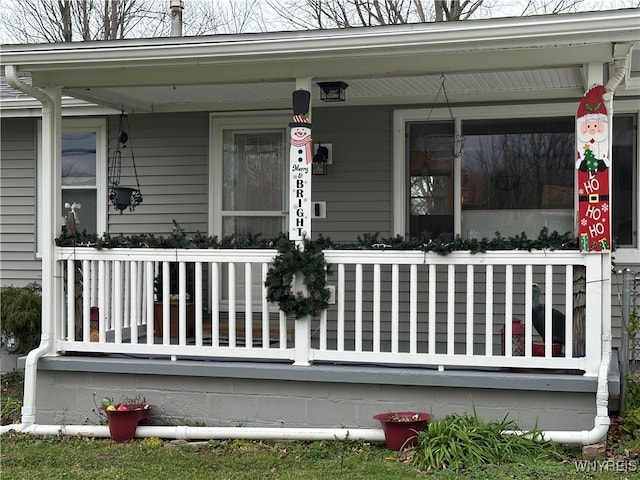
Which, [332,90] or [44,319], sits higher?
[332,90]

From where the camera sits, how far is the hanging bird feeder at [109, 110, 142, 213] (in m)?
7.28

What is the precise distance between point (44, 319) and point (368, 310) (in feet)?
9.46

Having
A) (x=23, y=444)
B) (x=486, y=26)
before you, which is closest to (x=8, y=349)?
(x=23, y=444)

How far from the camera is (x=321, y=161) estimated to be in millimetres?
7137

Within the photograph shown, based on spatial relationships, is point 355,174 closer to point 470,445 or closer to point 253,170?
point 253,170

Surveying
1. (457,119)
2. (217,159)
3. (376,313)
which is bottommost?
(376,313)

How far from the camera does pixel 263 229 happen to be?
7.42m

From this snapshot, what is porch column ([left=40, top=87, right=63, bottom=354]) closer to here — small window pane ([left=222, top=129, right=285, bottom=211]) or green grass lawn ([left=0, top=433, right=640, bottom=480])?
green grass lawn ([left=0, top=433, right=640, bottom=480])

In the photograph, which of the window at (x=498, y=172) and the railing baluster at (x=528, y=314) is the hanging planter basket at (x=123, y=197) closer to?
the window at (x=498, y=172)

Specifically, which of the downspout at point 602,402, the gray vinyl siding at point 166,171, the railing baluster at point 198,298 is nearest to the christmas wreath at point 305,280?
the railing baluster at point 198,298

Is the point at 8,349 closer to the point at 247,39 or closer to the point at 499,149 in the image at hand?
the point at 247,39

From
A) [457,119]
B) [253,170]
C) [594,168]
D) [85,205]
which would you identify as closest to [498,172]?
[457,119]

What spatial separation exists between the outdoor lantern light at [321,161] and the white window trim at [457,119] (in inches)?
25.8

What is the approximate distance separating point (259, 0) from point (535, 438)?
15.2 m
